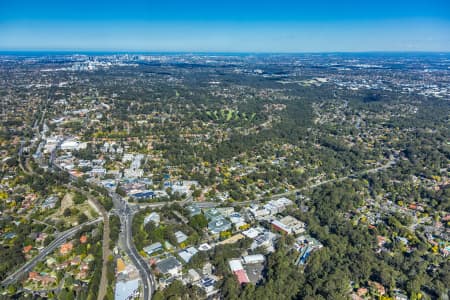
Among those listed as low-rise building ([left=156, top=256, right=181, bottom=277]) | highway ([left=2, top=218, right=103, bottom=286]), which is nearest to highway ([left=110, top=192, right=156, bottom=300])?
low-rise building ([left=156, top=256, right=181, bottom=277])

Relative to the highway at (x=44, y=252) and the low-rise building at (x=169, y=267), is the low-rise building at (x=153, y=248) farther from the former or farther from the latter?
the highway at (x=44, y=252)

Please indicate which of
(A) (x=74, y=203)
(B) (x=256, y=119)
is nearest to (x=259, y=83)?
(B) (x=256, y=119)

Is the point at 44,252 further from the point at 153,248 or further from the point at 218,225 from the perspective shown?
the point at 218,225

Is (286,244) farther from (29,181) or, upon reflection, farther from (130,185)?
(29,181)

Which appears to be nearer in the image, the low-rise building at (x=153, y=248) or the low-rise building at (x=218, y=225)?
the low-rise building at (x=153, y=248)

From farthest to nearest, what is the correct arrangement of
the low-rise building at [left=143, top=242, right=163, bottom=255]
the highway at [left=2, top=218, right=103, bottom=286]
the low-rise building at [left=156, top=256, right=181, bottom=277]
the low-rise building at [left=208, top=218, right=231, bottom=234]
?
1. the low-rise building at [left=208, top=218, right=231, bottom=234]
2. the low-rise building at [left=143, top=242, right=163, bottom=255]
3. the low-rise building at [left=156, top=256, right=181, bottom=277]
4. the highway at [left=2, top=218, right=103, bottom=286]

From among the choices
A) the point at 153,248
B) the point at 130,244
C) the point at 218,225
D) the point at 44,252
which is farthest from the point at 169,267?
the point at 44,252

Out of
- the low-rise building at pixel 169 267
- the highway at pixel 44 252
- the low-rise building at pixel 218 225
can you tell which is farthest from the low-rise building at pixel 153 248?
the highway at pixel 44 252

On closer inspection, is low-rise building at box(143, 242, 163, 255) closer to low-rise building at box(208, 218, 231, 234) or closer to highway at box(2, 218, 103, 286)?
low-rise building at box(208, 218, 231, 234)
